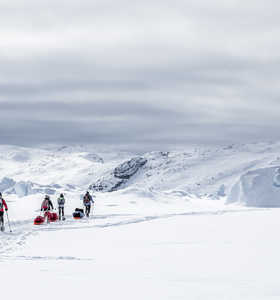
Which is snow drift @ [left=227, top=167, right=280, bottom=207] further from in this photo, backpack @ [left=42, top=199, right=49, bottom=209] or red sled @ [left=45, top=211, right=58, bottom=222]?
backpack @ [left=42, top=199, right=49, bottom=209]

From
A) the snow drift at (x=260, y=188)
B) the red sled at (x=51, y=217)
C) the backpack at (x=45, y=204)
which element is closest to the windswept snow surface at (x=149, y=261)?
the backpack at (x=45, y=204)

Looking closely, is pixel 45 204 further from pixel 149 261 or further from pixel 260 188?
pixel 260 188

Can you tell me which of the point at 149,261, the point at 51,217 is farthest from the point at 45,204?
the point at 149,261

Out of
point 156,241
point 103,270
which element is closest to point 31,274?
point 103,270

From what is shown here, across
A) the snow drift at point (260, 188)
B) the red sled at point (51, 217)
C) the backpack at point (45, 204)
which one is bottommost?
the snow drift at point (260, 188)

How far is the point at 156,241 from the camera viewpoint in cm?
1600

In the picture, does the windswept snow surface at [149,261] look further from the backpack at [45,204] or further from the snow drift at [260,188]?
the snow drift at [260,188]

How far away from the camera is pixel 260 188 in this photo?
182 ft

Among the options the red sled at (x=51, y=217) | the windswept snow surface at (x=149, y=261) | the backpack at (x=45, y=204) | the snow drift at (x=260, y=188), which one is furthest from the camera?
the snow drift at (x=260, y=188)

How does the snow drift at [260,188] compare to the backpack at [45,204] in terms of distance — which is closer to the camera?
the backpack at [45,204]

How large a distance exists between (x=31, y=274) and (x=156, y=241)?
6662mm

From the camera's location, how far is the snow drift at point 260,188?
178ft

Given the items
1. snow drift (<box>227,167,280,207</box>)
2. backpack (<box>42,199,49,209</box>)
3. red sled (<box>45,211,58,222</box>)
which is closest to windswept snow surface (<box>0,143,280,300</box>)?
backpack (<box>42,199,49,209</box>)

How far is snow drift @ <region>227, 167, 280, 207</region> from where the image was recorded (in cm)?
5422
